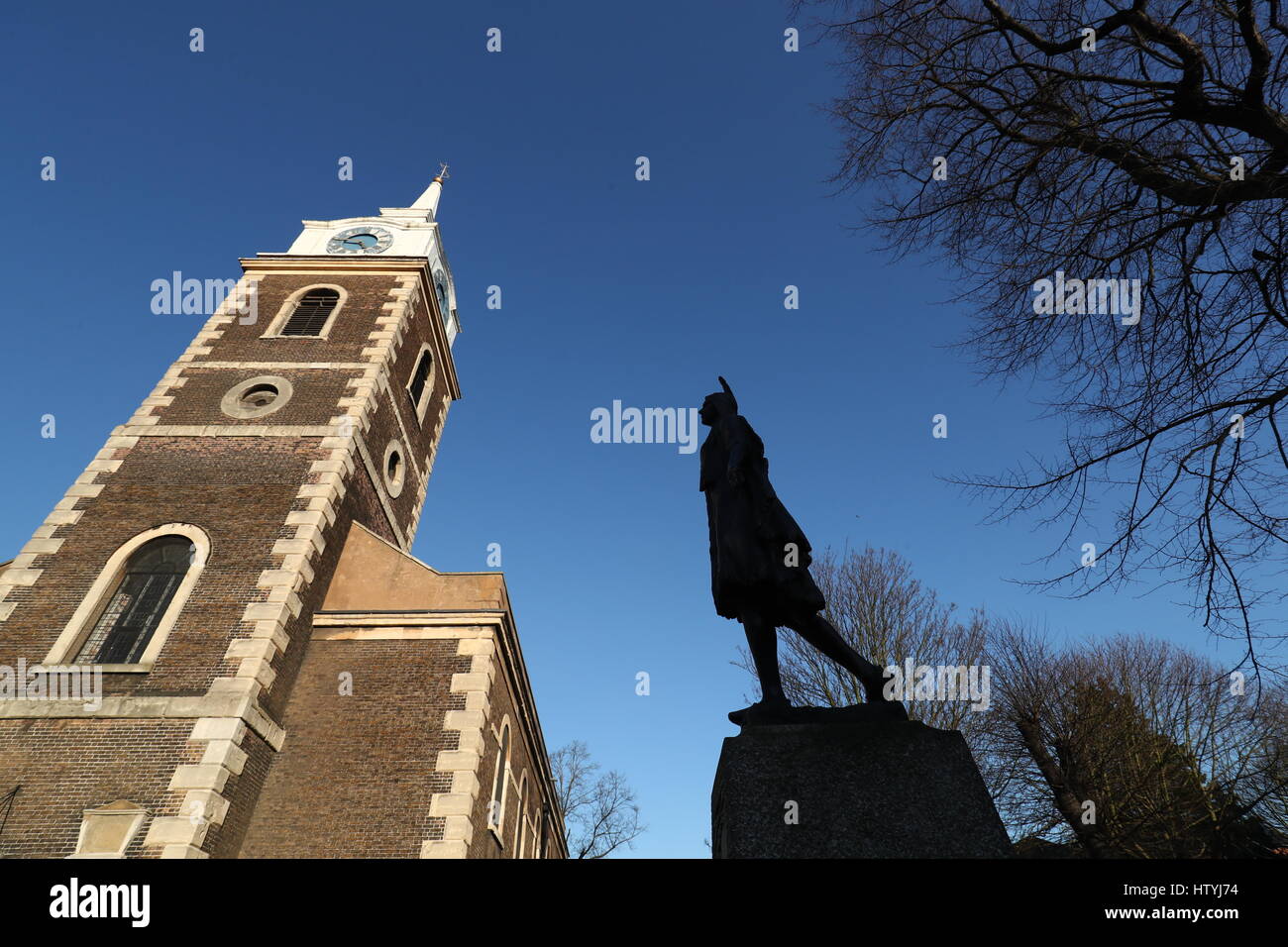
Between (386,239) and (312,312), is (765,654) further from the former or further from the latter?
(386,239)

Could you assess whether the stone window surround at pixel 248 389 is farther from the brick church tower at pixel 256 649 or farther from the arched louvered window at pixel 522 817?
the arched louvered window at pixel 522 817

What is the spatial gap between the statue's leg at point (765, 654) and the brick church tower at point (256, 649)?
721 centimetres

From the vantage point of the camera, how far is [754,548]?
5.21 meters

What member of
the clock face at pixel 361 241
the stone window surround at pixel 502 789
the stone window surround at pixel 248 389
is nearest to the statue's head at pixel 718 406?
the stone window surround at pixel 502 789

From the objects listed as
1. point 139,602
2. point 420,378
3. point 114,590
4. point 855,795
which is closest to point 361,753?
point 139,602

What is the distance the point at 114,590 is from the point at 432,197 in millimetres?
19247

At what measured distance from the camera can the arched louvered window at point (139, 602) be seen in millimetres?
10953

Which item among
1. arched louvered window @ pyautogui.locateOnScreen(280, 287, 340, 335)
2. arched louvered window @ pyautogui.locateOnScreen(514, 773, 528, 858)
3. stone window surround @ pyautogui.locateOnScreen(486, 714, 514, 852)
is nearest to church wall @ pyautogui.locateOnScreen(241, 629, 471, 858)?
stone window surround @ pyautogui.locateOnScreen(486, 714, 514, 852)

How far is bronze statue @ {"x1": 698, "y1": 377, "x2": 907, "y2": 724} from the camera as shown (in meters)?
4.94

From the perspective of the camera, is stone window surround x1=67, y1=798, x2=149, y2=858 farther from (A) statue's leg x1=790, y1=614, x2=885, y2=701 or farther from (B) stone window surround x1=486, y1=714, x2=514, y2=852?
(A) statue's leg x1=790, y1=614, x2=885, y2=701

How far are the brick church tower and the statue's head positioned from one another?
298 inches

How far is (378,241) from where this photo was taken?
2108cm
